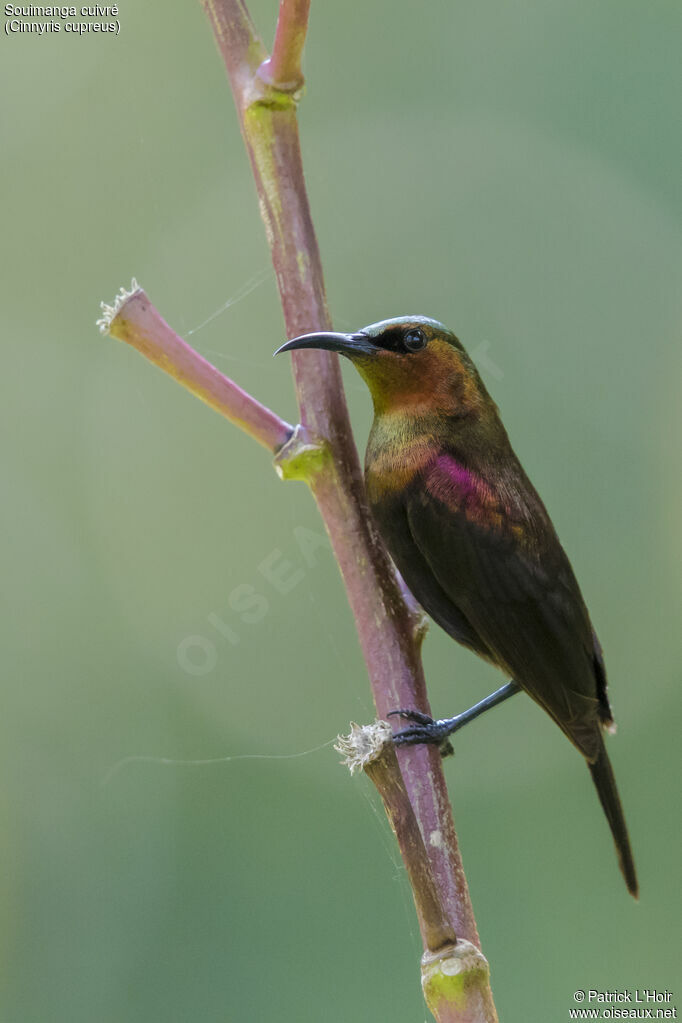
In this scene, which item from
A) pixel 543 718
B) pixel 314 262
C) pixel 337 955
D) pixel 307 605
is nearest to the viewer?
pixel 314 262

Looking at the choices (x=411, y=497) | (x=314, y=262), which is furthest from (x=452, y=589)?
(x=314, y=262)

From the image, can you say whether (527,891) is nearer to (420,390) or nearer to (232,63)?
(420,390)

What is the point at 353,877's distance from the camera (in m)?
2.86

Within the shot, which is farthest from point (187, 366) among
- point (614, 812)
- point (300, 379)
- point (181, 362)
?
point (614, 812)

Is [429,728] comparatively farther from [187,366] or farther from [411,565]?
[187,366]

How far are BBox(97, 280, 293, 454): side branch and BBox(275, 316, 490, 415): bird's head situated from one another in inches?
11.2

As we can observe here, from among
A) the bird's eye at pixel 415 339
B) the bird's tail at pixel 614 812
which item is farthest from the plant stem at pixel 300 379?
the bird's tail at pixel 614 812

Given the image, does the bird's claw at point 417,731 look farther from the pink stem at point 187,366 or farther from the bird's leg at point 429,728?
the pink stem at point 187,366

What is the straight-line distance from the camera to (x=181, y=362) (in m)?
1.28

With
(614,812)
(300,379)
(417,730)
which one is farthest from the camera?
(614,812)

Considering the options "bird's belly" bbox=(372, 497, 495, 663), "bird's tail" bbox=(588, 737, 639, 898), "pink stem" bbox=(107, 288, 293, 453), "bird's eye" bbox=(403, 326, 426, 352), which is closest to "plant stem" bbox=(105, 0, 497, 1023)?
"pink stem" bbox=(107, 288, 293, 453)

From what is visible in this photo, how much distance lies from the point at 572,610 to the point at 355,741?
0.76 m

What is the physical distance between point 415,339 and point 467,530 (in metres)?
0.28

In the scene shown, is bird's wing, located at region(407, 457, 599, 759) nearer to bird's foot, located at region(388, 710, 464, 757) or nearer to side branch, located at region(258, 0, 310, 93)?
bird's foot, located at region(388, 710, 464, 757)
